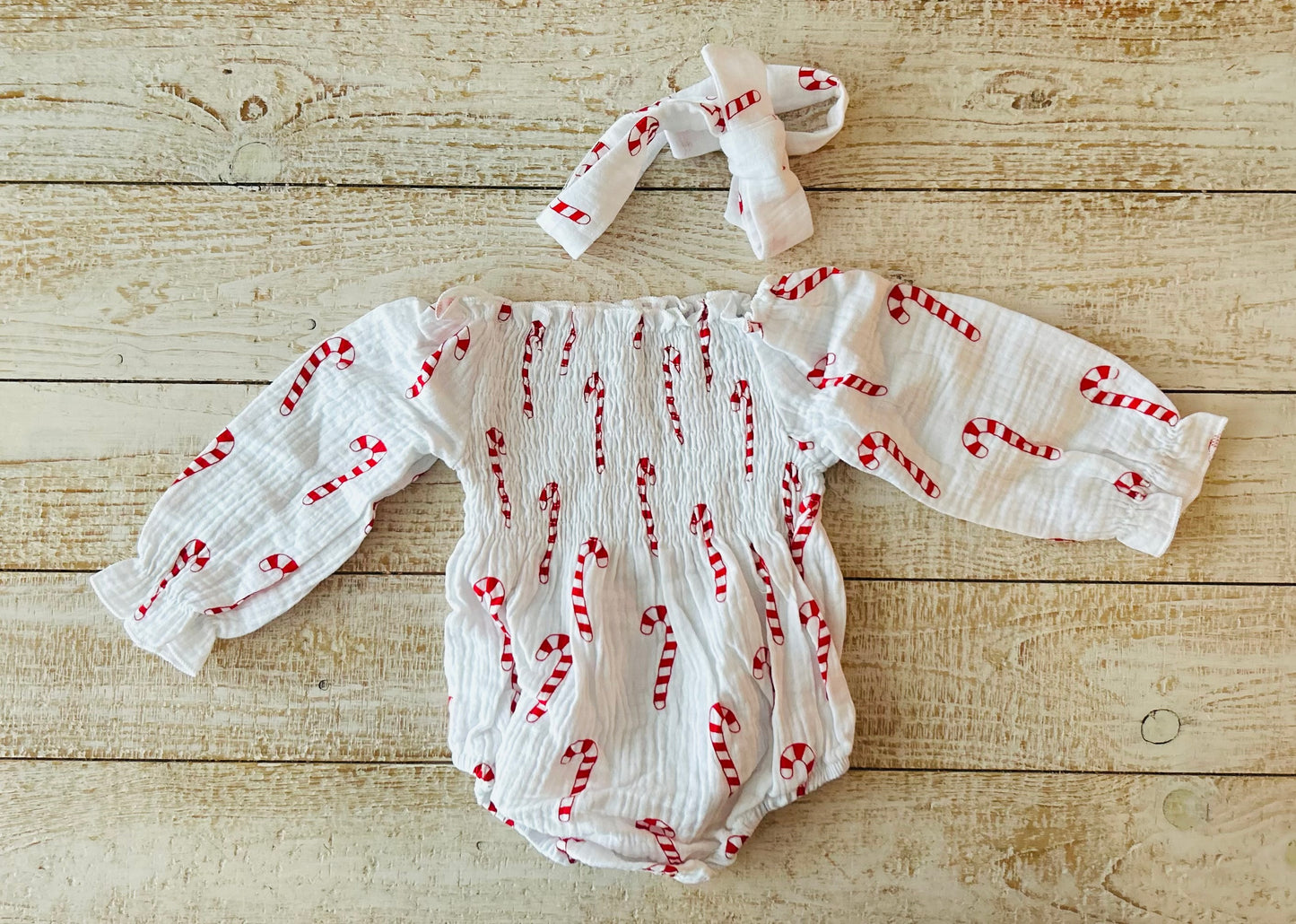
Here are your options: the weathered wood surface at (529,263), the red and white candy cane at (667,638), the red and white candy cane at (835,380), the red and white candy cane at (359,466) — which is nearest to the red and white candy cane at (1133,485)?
the weathered wood surface at (529,263)

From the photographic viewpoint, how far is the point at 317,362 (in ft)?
2.84

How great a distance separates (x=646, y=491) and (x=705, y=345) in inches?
6.1

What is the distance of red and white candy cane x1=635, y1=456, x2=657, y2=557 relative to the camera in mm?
842

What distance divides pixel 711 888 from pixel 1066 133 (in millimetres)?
830

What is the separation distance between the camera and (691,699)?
32.5 inches

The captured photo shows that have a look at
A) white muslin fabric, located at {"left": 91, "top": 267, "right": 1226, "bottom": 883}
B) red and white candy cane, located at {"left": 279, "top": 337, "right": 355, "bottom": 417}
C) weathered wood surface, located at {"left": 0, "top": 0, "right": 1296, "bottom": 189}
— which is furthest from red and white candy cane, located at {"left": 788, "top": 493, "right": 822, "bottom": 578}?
red and white candy cane, located at {"left": 279, "top": 337, "right": 355, "bottom": 417}

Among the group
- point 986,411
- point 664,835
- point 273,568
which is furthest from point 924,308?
point 273,568

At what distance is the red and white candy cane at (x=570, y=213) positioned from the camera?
87 cm

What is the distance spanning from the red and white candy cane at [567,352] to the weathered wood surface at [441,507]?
0.53 feet

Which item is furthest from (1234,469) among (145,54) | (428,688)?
(145,54)

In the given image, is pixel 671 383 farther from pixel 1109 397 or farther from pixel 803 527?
pixel 1109 397

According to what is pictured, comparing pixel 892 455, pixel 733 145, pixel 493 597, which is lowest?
pixel 493 597

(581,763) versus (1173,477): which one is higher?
(1173,477)

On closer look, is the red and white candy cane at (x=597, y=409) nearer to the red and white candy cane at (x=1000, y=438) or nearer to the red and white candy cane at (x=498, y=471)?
the red and white candy cane at (x=498, y=471)
